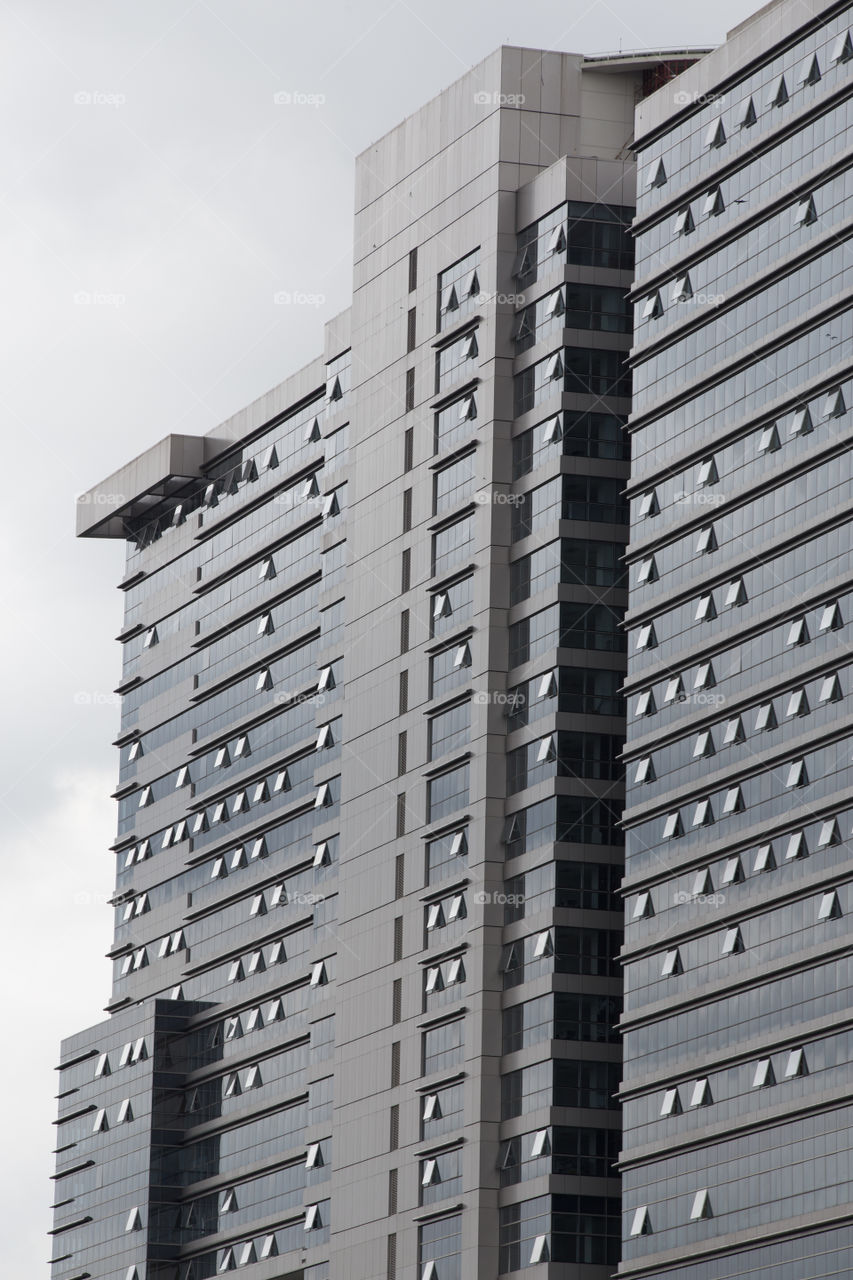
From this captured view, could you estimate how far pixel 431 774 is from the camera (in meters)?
130

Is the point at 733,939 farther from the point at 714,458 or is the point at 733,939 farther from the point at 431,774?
the point at 431,774

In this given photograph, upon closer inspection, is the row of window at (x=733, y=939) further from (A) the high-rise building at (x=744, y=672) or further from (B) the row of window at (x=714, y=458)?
(B) the row of window at (x=714, y=458)

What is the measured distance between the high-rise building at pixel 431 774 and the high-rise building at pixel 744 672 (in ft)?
14.1

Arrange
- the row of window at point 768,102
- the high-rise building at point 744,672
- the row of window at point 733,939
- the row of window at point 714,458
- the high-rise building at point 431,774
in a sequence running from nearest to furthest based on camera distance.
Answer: the row of window at point 733,939
the high-rise building at point 744,672
the row of window at point 714,458
the row of window at point 768,102
the high-rise building at point 431,774

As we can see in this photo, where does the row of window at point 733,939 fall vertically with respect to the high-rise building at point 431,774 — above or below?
below

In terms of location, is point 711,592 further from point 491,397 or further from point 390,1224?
point 390,1224

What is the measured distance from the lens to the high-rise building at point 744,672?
4188 inches

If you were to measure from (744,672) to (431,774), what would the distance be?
21795 millimetres

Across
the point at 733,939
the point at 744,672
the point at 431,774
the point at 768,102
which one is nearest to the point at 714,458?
the point at 744,672

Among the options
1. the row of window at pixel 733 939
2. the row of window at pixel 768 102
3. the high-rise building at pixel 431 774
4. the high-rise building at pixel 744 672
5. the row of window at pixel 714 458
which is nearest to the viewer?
the row of window at pixel 733 939

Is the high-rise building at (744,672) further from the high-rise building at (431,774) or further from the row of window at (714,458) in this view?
the high-rise building at (431,774)

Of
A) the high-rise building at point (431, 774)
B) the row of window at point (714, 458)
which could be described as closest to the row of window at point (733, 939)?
the high-rise building at point (431, 774)

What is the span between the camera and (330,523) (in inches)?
5866

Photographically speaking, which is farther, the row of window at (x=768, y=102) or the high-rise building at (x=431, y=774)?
the high-rise building at (x=431, y=774)
